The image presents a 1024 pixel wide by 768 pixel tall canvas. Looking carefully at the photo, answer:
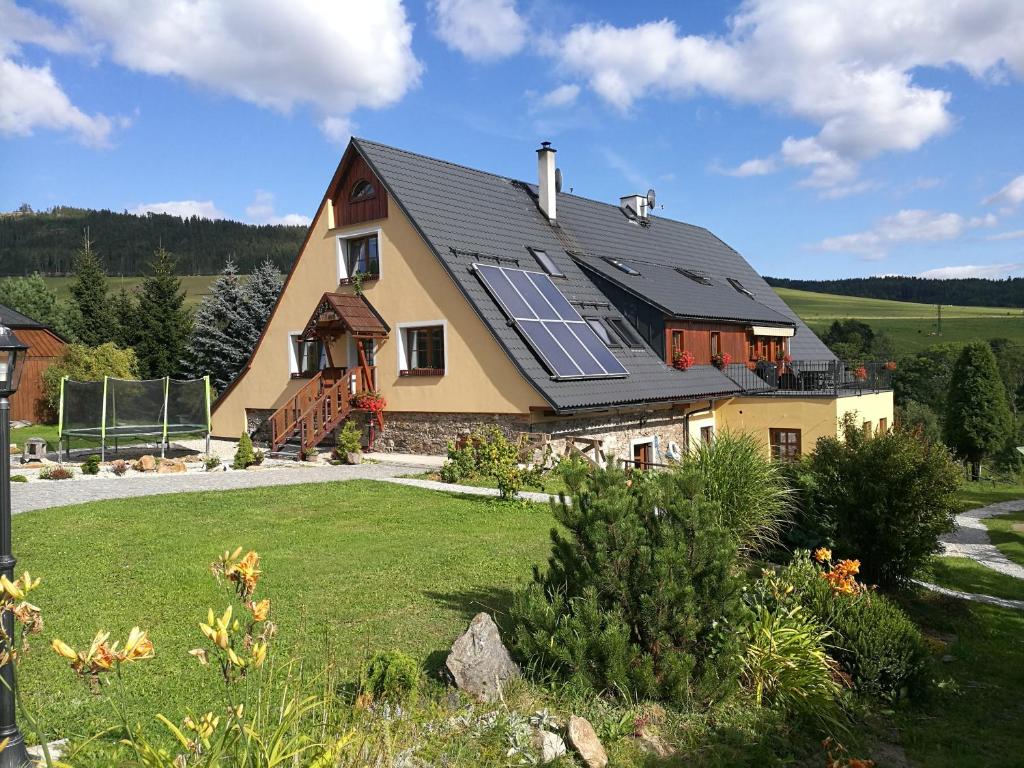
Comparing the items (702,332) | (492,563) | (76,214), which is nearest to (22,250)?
(76,214)

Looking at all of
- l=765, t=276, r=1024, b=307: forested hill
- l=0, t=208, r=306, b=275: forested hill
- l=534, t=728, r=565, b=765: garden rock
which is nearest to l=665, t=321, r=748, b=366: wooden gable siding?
l=534, t=728, r=565, b=765: garden rock

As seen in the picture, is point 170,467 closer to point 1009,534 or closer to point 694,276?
point 694,276

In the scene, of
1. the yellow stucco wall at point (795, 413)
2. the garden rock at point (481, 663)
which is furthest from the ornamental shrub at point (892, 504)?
the yellow stucco wall at point (795, 413)

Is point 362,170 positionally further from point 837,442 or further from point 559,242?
point 837,442

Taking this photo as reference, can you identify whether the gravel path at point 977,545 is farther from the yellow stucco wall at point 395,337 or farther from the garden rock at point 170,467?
the garden rock at point 170,467

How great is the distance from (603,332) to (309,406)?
7.96 m

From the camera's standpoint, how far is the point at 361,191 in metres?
20.0

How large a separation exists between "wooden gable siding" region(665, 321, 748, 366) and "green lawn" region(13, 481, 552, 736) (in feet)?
32.5

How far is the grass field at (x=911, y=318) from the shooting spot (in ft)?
238

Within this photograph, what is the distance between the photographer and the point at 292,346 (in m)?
21.6

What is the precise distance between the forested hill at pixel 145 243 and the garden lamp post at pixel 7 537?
8742cm

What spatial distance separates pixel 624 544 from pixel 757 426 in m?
16.8

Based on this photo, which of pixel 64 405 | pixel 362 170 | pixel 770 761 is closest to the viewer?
pixel 770 761

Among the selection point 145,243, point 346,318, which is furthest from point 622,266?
point 145,243
